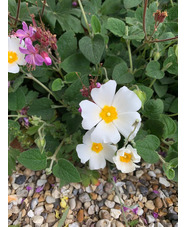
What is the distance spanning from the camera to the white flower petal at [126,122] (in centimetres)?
74

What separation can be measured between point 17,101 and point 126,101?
20.1 inches

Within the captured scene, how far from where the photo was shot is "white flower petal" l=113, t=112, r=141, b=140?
2.44 ft

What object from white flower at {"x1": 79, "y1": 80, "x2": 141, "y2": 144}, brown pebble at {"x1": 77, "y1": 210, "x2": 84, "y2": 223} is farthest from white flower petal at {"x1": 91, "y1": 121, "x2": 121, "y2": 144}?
brown pebble at {"x1": 77, "y1": 210, "x2": 84, "y2": 223}

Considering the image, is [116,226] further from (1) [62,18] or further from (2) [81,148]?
(1) [62,18]

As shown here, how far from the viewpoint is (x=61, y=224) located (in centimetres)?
95

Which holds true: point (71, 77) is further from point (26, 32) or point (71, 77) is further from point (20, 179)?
point (20, 179)

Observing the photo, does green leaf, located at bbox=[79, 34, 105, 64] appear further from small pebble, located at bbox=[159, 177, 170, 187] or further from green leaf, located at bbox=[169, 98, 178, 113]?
Result: small pebble, located at bbox=[159, 177, 170, 187]

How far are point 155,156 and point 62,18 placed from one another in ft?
2.36

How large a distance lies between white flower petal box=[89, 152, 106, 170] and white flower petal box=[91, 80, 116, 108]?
0.83ft

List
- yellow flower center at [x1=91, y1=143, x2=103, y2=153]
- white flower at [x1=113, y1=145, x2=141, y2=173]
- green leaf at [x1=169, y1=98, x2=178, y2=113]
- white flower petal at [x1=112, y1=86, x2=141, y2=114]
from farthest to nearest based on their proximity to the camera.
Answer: green leaf at [x1=169, y1=98, x2=178, y2=113] < yellow flower center at [x1=91, y1=143, x2=103, y2=153] < white flower at [x1=113, y1=145, x2=141, y2=173] < white flower petal at [x1=112, y1=86, x2=141, y2=114]

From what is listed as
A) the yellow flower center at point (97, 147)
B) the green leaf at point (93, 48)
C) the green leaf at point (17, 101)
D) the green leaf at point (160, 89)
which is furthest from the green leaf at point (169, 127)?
the green leaf at point (17, 101)

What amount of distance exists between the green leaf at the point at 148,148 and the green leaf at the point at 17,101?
505 millimetres

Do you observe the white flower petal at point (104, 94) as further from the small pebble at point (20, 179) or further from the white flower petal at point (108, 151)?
the small pebble at point (20, 179)

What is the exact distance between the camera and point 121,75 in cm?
100
